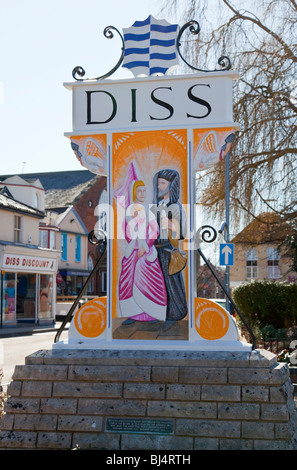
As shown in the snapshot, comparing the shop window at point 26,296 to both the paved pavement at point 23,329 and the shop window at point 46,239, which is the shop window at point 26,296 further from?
the shop window at point 46,239

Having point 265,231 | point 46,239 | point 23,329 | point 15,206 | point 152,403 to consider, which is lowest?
point 23,329

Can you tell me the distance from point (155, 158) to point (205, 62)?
9502 mm

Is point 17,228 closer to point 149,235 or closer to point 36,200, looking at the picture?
point 36,200

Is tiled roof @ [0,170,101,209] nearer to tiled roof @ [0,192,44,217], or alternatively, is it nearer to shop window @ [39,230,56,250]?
shop window @ [39,230,56,250]

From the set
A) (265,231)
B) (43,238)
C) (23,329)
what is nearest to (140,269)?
(265,231)

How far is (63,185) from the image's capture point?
164 feet

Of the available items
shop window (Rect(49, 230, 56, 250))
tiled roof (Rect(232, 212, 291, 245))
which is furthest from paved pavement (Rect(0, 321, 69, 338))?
tiled roof (Rect(232, 212, 291, 245))

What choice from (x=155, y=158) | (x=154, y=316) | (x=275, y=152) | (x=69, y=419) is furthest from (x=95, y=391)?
(x=275, y=152)

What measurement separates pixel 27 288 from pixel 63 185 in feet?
65.5

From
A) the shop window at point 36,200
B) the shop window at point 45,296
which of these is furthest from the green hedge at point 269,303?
the shop window at point 36,200

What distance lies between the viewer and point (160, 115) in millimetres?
7289

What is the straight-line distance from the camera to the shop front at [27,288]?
28.9m

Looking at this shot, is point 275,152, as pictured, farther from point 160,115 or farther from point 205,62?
point 160,115

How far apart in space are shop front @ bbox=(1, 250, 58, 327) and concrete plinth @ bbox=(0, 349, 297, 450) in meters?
22.5
